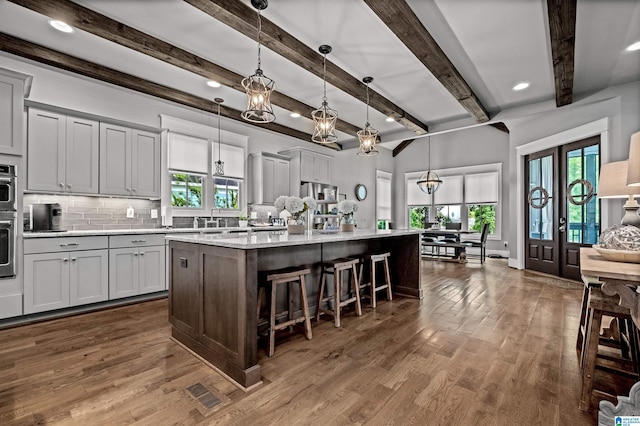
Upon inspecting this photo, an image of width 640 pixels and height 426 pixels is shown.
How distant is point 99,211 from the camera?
13.8 feet

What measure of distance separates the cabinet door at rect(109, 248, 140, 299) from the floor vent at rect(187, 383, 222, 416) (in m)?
2.36

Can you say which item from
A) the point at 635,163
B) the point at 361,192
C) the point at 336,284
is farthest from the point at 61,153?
the point at 361,192

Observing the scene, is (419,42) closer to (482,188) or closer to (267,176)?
(267,176)

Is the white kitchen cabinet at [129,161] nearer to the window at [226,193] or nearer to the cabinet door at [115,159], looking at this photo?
the cabinet door at [115,159]

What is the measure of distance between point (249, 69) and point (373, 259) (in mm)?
2843

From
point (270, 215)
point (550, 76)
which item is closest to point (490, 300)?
point (550, 76)

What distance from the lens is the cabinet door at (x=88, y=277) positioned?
341 cm

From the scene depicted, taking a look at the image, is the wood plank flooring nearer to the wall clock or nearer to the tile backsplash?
the tile backsplash

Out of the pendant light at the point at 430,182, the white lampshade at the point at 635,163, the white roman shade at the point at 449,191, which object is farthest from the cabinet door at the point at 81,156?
the white roman shade at the point at 449,191

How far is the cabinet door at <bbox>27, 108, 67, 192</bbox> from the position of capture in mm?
3475

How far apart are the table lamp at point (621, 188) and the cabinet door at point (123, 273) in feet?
15.9

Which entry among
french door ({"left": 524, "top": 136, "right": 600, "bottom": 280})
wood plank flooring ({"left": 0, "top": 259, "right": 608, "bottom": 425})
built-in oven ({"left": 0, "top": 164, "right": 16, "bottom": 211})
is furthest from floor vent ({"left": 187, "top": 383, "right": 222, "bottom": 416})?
french door ({"left": 524, "top": 136, "right": 600, "bottom": 280})

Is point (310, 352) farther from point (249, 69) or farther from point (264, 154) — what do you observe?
point (264, 154)

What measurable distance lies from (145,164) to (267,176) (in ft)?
6.92
